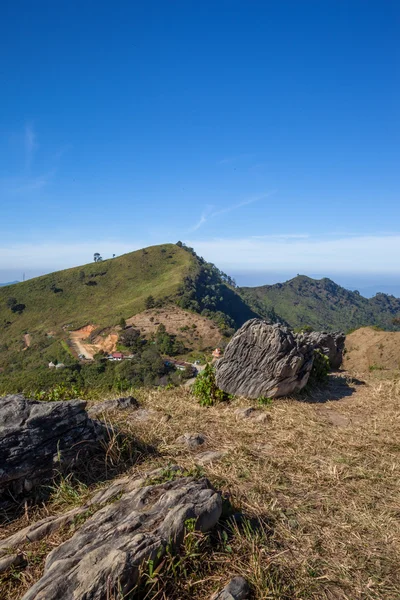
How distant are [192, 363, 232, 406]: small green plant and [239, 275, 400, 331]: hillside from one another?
126335 mm

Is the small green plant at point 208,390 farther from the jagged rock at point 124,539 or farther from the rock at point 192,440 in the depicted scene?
the jagged rock at point 124,539

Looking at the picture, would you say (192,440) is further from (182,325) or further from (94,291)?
(94,291)

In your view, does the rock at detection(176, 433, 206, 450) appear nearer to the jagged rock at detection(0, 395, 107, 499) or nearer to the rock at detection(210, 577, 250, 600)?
the jagged rock at detection(0, 395, 107, 499)

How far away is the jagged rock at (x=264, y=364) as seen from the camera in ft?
30.5

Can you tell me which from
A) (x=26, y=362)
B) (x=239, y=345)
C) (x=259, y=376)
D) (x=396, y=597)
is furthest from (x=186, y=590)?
(x=26, y=362)

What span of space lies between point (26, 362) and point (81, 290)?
149ft

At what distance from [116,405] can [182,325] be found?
84.2 meters

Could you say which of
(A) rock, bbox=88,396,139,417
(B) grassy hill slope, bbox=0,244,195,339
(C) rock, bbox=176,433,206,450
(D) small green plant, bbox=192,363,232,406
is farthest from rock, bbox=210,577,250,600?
(B) grassy hill slope, bbox=0,244,195,339

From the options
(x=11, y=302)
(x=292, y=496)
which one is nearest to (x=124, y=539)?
(x=292, y=496)

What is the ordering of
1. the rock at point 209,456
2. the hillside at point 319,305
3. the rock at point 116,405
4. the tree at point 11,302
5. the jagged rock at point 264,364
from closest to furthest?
the rock at point 209,456 → the rock at point 116,405 → the jagged rock at point 264,364 → the tree at point 11,302 → the hillside at point 319,305

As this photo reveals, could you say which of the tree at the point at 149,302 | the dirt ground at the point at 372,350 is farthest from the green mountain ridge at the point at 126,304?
the dirt ground at the point at 372,350

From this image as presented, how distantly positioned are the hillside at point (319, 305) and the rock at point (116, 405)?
128m

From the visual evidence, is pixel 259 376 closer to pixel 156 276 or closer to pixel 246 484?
pixel 246 484

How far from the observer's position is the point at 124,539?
122 inches
